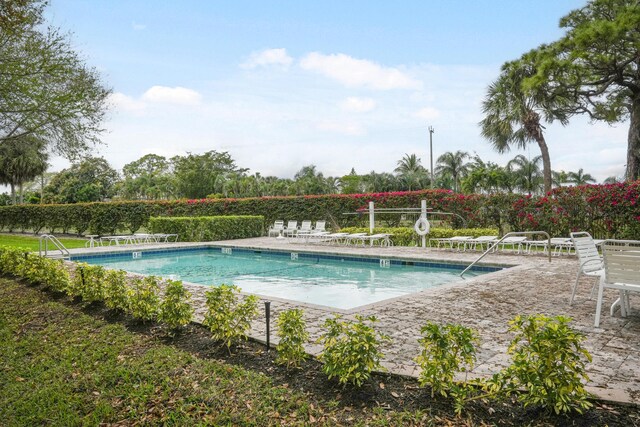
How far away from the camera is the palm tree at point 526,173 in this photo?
39.8 meters

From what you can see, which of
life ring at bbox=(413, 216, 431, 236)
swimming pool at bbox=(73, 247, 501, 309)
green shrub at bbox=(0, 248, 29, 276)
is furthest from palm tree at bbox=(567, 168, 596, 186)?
green shrub at bbox=(0, 248, 29, 276)

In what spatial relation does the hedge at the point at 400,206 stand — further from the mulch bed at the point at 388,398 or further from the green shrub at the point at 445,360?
the green shrub at the point at 445,360

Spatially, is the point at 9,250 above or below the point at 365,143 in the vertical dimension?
below

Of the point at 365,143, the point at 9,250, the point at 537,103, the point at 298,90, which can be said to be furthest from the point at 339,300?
the point at 365,143

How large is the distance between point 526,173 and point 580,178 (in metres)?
5.42

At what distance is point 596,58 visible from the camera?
55.9 ft

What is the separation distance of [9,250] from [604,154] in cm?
2327

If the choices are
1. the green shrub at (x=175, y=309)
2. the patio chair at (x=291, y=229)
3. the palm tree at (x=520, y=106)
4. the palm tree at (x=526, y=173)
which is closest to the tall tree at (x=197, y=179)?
the patio chair at (x=291, y=229)

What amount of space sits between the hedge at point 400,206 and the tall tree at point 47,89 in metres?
10.4

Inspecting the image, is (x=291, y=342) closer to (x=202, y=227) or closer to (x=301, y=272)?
(x=301, y=272)

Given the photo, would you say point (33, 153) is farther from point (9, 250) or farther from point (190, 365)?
point (190, 365)

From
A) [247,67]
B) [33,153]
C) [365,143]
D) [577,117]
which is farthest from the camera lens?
[365,143]

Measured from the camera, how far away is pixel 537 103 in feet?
61.7

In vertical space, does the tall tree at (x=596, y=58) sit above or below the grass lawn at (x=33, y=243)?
above
